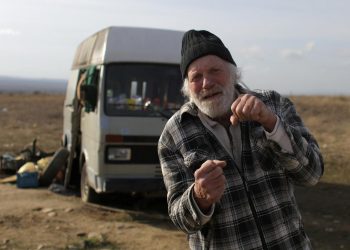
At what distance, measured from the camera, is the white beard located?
2361 millimetres

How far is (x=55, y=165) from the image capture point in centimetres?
1056

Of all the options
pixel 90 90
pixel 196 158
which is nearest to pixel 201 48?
pixel 196 158

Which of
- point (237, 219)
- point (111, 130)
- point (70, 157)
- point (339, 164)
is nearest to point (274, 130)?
point (237, 219)

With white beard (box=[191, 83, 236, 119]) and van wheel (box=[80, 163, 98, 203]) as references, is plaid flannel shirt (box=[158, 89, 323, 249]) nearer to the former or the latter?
white beard (box=[191, 83, 236, 119])

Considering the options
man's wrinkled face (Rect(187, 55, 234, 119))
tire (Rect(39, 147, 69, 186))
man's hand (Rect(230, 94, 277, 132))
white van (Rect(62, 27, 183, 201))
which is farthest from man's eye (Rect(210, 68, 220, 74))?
tire (Rect(39, 147, 69, 186))

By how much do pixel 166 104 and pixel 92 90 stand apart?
113 cm

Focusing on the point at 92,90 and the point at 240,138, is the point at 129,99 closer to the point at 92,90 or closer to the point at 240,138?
the point at 92,90

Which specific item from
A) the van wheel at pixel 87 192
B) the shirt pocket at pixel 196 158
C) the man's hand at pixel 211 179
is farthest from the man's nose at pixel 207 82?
the van wheel at pixel 87 192

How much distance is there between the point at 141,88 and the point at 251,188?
5948 millimetres

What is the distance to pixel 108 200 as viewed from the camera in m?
9.29

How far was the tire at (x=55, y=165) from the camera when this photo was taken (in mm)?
10547

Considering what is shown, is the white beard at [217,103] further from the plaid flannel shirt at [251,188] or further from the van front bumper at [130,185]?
the van front bumper at [130,185]

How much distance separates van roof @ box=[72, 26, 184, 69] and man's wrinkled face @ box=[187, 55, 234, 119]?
226 inches

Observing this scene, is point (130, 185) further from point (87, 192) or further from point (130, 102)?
point (87, 192)
